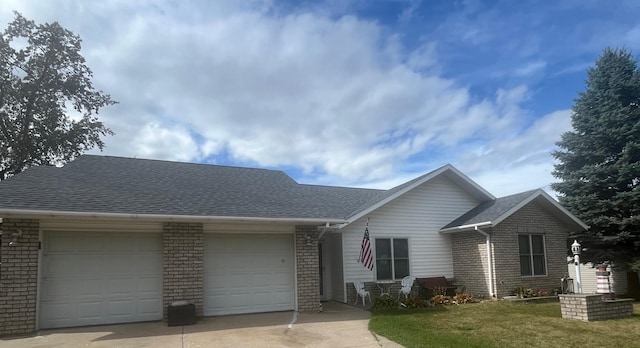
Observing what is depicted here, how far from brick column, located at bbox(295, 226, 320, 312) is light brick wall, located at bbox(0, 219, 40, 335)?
6.21 metres

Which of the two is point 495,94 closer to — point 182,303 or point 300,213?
point 300,213

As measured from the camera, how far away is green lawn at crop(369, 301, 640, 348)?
844 cm

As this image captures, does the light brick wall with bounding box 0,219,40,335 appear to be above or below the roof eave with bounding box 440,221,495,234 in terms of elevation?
below

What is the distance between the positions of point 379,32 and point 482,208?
8204mm

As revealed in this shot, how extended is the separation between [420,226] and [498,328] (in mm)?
6374

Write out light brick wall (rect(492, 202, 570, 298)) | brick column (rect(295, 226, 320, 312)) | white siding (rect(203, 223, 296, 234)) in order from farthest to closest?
light brick wall (rect(492, 202, 570, 298)) < brick column (rect(295, 226, 320, 312)) < white siding (rect(203, 223, 296, 234))

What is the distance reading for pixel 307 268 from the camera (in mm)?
12523

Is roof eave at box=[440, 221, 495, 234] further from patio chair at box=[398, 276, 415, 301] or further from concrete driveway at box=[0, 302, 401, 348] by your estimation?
concrete driveway at box=[0, 302, 401, 348]

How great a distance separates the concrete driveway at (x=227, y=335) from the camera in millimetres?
8453

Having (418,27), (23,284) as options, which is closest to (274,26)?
(418,27)

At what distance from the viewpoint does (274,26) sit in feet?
34.7

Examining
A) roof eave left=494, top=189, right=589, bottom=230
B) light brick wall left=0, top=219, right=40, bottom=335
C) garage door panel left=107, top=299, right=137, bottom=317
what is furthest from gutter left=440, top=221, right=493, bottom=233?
light brick wall left=0, top=219, right=40, bottom=335

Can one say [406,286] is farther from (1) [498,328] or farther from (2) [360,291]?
(1) [498,328]

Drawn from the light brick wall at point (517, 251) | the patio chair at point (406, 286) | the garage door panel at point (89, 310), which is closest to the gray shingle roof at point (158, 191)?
the garage door panel at point (89, 310)
